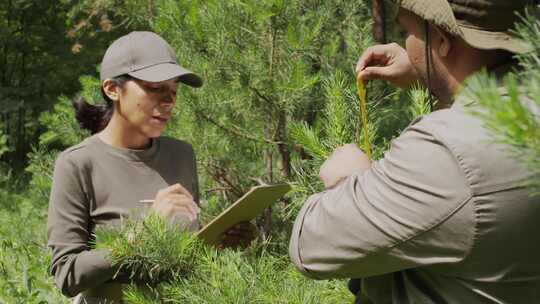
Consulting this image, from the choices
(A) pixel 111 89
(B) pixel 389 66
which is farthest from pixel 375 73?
(A) pixel 111 89

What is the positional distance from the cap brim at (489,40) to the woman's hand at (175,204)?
1152 millimetres

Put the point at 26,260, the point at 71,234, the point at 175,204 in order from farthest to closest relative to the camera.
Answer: the point at 26,260
the point at 71,234
the point at 175,204

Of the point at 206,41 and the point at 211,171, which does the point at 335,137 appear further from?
the point at 211,171

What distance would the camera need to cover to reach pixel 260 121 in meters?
3.66

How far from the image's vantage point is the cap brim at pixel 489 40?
1.50 meters

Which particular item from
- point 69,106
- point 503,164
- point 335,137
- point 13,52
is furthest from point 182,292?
point 13,52

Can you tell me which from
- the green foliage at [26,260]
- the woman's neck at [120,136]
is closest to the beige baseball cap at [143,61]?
the woman's neck at [120,136]

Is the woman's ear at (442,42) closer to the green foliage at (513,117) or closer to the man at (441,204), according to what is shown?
the man at (441,204)

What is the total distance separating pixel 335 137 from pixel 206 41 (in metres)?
1.51

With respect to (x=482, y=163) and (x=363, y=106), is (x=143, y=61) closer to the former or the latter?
(x=363, y=106)

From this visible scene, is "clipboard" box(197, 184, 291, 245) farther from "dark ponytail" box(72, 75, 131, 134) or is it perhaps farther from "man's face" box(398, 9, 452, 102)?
"dark ponytail" box(72, 75, 131, 134)

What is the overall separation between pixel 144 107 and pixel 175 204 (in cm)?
62

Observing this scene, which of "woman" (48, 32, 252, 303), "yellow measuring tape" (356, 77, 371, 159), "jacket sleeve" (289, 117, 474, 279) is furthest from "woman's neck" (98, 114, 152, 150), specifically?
"jacket sleeve" (289, 117, 474, 279)

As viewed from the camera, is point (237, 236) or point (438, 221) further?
point (237, 236)
